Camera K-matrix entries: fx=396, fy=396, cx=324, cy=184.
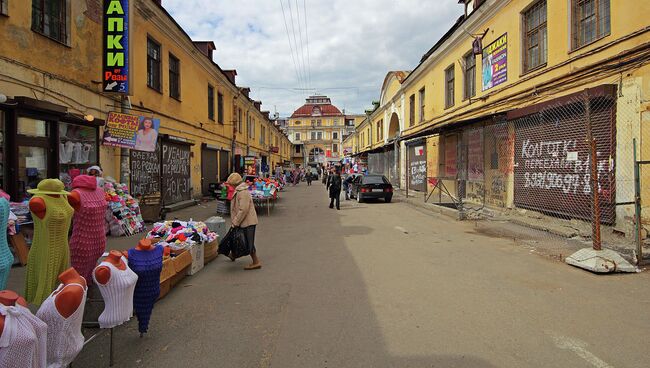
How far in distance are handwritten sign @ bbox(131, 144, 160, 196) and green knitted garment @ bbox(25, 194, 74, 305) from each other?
9.54m

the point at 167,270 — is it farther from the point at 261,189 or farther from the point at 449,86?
the point at 449,86

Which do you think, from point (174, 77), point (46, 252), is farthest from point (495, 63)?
point (46, 252)

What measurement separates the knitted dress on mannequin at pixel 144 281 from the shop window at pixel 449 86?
1698cm

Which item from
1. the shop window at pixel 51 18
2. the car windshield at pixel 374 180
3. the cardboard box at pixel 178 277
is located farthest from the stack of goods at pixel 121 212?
the car windshield at pixel 374 180

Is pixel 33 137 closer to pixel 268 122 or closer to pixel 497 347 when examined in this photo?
pixel 497 347

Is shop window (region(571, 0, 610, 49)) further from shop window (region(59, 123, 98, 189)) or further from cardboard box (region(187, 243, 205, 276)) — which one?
shop window (region(59, 123, 98, 189))

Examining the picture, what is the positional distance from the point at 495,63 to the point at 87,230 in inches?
540

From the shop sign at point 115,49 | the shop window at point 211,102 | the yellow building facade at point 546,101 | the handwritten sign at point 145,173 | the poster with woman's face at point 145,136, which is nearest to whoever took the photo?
the yellow building facade at point 546,101

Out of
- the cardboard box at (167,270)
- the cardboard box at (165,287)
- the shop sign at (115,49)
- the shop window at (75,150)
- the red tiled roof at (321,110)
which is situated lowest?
the cardboard box at (165,287)

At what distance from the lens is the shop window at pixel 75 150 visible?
9039mm

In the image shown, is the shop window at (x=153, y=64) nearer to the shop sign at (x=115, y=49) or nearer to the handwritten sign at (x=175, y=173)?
the handwritten sign at (x=175, y=173)

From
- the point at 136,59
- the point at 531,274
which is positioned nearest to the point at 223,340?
the point at 531,274

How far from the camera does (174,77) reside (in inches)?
647

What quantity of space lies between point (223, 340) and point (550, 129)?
981 cm
